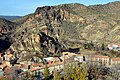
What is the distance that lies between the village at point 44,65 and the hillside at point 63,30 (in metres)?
10.00

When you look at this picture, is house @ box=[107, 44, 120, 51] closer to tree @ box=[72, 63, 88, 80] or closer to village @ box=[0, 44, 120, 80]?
village @ box=[0, 44, 120, 80]

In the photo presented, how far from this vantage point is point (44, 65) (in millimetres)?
78062

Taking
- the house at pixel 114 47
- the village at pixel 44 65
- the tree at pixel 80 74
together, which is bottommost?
the house at pixel 114 47

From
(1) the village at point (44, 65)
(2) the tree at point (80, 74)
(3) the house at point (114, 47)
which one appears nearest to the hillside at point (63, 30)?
(3) the house at point (114, 47)

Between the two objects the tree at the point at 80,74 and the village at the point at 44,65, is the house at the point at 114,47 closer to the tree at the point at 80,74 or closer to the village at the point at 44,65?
the village at the point at 44,65

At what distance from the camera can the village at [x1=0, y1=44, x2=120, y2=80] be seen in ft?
233

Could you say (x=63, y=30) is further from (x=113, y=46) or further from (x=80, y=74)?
(x=80, y=74)

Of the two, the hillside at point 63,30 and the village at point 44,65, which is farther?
the hillside at point 63,30

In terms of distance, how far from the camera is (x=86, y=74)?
54812 mm

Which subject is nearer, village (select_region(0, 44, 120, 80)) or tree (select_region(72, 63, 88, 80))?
tree (select_region(72, 63, 88, 80))

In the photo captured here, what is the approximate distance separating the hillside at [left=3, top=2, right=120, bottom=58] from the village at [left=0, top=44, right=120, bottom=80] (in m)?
10.00

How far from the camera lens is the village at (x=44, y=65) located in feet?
233

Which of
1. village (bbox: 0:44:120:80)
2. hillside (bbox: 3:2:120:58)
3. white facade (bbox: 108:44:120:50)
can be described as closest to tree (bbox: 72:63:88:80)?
village (bbox: 0:44:120:80)

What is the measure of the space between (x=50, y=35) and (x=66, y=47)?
43.4 feet
